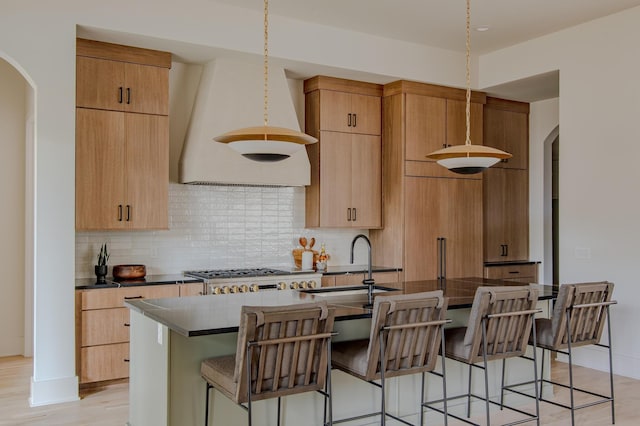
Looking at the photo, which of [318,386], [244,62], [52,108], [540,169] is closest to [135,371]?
[318,386]

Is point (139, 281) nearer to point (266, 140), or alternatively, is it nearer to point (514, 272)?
point (266, 140)

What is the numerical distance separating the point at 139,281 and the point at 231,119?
1636 mm

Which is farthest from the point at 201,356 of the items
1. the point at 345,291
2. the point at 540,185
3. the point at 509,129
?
the point at 540,185

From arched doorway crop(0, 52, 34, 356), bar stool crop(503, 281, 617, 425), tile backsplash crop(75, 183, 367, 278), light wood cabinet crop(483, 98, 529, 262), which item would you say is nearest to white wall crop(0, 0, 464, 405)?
tile backsplash crop(75, 183, 367, 278)

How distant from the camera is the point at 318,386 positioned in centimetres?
288

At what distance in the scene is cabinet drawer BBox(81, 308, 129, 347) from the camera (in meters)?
4.72

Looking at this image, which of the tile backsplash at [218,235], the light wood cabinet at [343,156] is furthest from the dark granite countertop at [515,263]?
the tile backsplash at [218,235]

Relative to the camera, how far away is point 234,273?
18.1 feet

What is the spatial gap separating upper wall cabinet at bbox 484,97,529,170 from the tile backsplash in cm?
230

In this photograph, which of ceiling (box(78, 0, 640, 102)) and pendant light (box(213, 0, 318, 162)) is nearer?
pendant light (box(213, 0, 318, 162))

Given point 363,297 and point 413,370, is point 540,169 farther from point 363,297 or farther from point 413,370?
point 413,370

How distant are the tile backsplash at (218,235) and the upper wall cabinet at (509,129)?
230 cm

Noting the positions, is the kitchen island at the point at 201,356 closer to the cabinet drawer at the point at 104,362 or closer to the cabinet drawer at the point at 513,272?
the cabinet drawer at the point at 104,362

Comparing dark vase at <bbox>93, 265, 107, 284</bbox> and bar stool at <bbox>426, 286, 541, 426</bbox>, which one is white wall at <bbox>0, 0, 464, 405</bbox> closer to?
dark vase at <bbox>93, 265, 107, 284</bbox>
